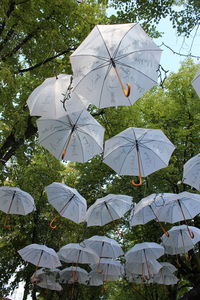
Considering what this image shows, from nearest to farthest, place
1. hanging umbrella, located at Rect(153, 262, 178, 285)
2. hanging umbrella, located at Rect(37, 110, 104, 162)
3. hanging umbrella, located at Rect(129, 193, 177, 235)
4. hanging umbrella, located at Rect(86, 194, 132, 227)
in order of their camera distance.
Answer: hanging umbrella, located at Rect(37, 110, 104, 162), hanging umbrella, located at Rect(129, 193, 177, 235), hanging umbrella, located at Rect(86, 194, 132, 227), hanging umbrella, located at Rect(153, 262, 178, 285)

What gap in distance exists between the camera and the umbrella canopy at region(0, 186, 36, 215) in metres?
9.22

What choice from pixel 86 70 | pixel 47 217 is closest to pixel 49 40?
pixel 86 70

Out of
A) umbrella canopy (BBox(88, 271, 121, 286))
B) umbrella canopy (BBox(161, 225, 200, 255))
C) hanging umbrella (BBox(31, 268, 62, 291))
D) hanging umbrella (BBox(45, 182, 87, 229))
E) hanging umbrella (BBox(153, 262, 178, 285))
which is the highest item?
hanging umbrella (BBox(45, 182, 87, 229))

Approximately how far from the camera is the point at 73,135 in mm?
6445

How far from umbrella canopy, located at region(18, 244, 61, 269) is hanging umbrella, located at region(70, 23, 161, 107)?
318 inches

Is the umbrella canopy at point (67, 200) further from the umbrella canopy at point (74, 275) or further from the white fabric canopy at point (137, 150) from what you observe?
the umbrella canopy at point (74, 275)

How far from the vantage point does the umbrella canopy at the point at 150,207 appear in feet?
29.6

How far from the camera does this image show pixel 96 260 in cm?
1191

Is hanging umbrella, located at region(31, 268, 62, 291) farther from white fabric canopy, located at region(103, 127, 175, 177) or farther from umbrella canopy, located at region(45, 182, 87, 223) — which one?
white fabric canopy, located at region(103, 127, 175, 177)

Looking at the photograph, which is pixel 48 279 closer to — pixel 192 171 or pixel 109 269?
pixel 109 269

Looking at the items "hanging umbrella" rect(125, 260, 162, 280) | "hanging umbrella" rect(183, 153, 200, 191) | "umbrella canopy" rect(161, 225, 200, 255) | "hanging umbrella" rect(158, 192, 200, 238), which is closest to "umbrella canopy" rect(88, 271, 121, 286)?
"hanging umbrella" rect(125, 260, 162, 280)

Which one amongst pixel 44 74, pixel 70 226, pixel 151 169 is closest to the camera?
pixel 151 169

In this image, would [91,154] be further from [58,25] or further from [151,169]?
[58,25]

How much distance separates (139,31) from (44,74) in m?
5.10
